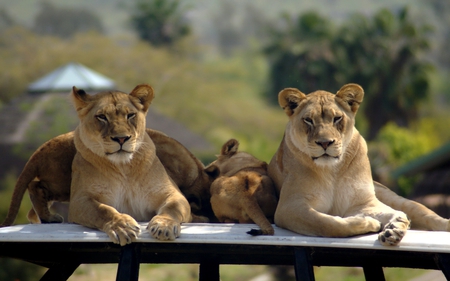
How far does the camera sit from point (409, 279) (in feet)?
74.9

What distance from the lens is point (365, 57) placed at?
45688mm

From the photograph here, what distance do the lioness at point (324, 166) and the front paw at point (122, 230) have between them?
890mm

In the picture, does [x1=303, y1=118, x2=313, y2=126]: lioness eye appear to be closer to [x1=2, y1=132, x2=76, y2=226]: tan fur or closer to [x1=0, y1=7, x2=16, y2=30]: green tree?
[x1=2, y1=132, x2=76, y2=226]: tan fur

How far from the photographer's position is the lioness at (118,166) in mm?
4594

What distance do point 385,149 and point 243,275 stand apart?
15.6 meters

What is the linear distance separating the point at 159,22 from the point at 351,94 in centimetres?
5960

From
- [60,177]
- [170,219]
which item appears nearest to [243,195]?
[170,219]

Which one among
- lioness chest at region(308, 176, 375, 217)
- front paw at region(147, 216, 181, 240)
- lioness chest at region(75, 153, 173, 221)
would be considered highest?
lioness chest at region(75, 153, 173, 221)

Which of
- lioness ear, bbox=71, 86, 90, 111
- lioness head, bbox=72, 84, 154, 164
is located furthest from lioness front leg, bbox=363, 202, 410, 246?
lioness ear, bbox=71, 86, 90, 111

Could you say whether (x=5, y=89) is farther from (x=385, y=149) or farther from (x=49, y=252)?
(x=49, y=252)

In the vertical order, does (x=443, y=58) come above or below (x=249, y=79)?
above

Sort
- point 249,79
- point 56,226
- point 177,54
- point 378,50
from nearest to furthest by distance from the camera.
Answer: point 56,226, point 378,50, point 177,54, point 249,79

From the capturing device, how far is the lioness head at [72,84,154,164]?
15.1 ft

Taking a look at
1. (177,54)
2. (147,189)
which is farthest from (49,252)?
(177,54)
